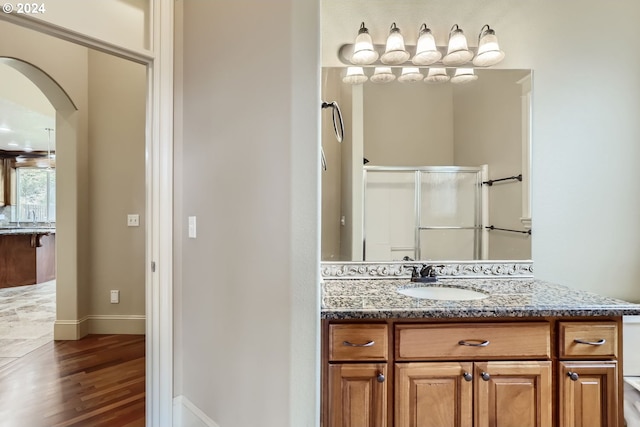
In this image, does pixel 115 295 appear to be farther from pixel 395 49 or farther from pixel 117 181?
pixel 395 49

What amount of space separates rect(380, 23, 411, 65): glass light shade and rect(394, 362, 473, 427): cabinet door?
66.6 inches

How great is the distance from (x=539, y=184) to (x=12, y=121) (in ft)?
24.5

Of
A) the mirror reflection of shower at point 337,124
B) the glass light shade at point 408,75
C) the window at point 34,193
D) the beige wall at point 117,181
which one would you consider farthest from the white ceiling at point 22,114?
the glass light shade at point 408,75

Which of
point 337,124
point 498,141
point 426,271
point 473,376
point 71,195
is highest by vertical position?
point 337,124

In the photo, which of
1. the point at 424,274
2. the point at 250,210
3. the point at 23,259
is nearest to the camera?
the point at 250,210

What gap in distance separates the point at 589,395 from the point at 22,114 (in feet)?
23.5

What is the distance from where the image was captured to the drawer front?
4.39 feet

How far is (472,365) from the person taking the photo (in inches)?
52.7

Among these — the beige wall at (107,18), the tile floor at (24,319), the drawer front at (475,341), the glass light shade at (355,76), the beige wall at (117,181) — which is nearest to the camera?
the drawer front at (475,341)

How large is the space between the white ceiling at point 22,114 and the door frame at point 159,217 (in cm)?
312

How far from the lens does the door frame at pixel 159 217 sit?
5.70 ft

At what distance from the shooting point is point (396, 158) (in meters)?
2.00

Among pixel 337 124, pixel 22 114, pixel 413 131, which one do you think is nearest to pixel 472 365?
pixel 413 131

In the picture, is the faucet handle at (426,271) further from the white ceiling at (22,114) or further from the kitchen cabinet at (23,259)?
the kitchen cabinet at (23,259)
